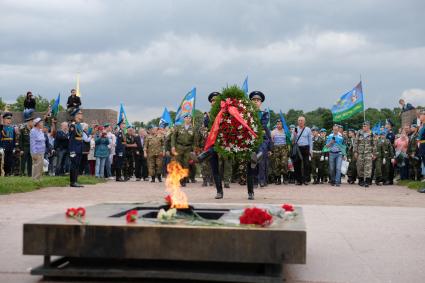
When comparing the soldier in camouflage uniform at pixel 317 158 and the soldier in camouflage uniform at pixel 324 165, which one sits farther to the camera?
the soldier in camouflage uniform at pixel 317 158

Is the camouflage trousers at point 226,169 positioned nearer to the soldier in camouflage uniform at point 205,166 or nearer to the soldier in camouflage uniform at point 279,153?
the soldier in camouflage uniform at point 205,166

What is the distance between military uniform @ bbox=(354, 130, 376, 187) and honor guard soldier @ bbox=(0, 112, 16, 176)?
41.8 ft

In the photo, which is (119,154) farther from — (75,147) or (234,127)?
(234,127)

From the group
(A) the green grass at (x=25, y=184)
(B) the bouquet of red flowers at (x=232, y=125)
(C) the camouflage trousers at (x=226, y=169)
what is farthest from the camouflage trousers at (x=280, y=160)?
(B) the bouquet of red flowers at (x=232, y=125)

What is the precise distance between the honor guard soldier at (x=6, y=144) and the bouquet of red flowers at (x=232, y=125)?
11346mm

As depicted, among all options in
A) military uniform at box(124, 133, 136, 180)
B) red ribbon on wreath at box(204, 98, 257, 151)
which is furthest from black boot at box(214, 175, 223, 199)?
military uniform at box(124, 133, 136, 180)

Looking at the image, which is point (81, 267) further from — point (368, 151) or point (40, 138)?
point (368, 151)

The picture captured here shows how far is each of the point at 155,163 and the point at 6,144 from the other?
5.46m

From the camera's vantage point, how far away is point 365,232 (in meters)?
7.84

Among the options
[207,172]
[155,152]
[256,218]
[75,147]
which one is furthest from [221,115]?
[155,152]

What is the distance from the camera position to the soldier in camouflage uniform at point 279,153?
20.1m

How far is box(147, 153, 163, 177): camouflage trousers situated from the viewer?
2086 cm

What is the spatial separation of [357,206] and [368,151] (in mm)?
9280

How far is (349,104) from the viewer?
23.0 m
